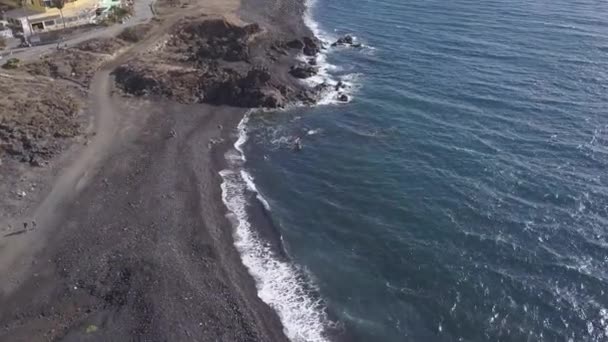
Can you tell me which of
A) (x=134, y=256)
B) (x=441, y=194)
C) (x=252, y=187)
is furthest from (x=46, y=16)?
(x=441, y=194)

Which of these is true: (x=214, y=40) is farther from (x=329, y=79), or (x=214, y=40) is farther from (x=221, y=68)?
(x=329, y=79)

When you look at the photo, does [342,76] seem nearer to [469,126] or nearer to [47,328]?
[469,126]

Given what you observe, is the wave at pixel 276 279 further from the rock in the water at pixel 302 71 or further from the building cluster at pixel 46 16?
the building cluster at pixel 46 16

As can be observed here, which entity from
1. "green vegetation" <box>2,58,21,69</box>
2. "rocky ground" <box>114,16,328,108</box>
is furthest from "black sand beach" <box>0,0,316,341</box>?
"green vegetation" <box>2,58,21,69</box>

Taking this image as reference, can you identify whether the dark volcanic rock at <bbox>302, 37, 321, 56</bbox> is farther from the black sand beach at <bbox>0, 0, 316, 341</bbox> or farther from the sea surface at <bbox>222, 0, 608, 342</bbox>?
the black sand beach at <bbox>0, 0, 316, 341</bbox>

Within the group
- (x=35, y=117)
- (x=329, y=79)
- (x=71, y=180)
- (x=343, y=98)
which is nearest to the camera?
(x=71, y=180)

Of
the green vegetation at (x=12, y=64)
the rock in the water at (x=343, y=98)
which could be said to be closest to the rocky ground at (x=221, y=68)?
the rock in the water at (x=343, y=98)
